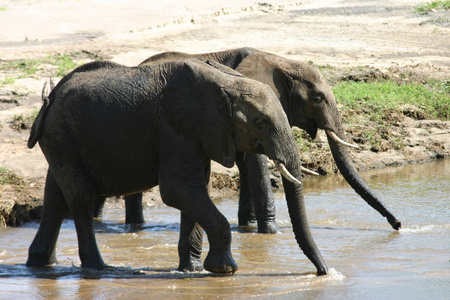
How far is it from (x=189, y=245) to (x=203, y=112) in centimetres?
106

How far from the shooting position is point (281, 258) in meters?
6.95

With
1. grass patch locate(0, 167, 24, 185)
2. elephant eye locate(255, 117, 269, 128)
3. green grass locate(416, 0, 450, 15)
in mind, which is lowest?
grass patch locate(0, 167, 24, 185)

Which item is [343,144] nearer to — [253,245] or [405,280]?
[253,245]

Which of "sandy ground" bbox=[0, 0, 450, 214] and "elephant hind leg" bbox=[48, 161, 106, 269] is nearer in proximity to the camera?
"elephant hind leg" bbox=[48, 161, 106, 269]

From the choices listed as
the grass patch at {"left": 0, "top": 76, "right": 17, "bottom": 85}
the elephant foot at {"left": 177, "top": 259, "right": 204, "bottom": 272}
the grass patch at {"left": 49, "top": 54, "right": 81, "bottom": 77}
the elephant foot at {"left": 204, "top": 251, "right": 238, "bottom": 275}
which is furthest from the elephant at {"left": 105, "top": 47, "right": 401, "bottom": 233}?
the grass patch at {"left": 49, "top": 54, "right": 81, "bottom": 77}

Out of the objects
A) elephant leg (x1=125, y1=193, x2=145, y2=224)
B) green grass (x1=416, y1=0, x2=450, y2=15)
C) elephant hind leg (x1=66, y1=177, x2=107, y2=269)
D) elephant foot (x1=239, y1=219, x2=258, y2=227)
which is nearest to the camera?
elephant hind leg (x1=66, y1=177, x2=107, y2=269)

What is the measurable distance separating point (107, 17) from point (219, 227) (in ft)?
50.3

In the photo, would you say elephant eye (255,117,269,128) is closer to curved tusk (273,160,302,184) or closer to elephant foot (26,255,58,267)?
curved tusk (273,160,302,184)

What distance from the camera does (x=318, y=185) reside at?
10539 mm

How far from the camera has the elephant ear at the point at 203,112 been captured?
582cm

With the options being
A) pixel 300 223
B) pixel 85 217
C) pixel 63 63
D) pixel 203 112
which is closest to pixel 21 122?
pixel 63 63

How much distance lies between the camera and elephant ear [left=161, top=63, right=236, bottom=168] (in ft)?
19.1

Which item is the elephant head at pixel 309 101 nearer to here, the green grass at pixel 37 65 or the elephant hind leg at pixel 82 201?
the elephant hind leg at pixel 82 201

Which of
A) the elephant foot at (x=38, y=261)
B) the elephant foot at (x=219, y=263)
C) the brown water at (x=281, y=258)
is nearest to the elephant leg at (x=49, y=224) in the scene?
the elephant foot at (x=38, y=261)
